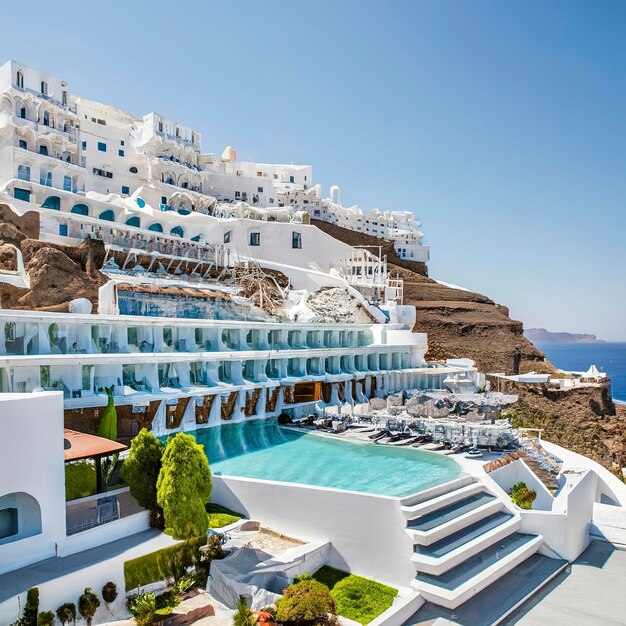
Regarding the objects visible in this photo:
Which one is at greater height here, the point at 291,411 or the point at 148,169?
the point at 148,169

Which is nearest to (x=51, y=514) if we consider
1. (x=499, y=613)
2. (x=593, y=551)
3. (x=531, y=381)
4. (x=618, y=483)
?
(x=499, y=613)

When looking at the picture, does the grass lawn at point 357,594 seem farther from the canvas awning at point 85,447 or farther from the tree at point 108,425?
the tree at point 108,425

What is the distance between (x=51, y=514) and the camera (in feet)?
38.1

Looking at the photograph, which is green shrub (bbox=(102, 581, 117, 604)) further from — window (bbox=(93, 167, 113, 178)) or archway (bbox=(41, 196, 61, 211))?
window (bbox=(93, 167, 113, 178))

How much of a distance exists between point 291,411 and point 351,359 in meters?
7.15

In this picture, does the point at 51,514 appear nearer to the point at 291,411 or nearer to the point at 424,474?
the point at 424,474

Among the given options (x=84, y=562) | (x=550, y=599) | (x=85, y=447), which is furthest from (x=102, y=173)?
(x=550, y=599)

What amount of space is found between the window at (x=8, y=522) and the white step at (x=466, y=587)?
8833mm

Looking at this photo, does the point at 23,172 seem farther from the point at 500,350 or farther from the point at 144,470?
the point at 500,350

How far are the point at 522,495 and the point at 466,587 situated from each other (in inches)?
236

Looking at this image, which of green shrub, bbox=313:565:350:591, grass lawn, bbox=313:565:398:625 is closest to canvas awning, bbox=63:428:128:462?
green shrub, bbox=313:565:350:591

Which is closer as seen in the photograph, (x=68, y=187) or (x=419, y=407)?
(x=419, y=407)

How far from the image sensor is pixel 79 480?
1410 cm

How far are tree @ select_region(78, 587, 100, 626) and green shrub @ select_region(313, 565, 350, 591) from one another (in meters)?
5.66
